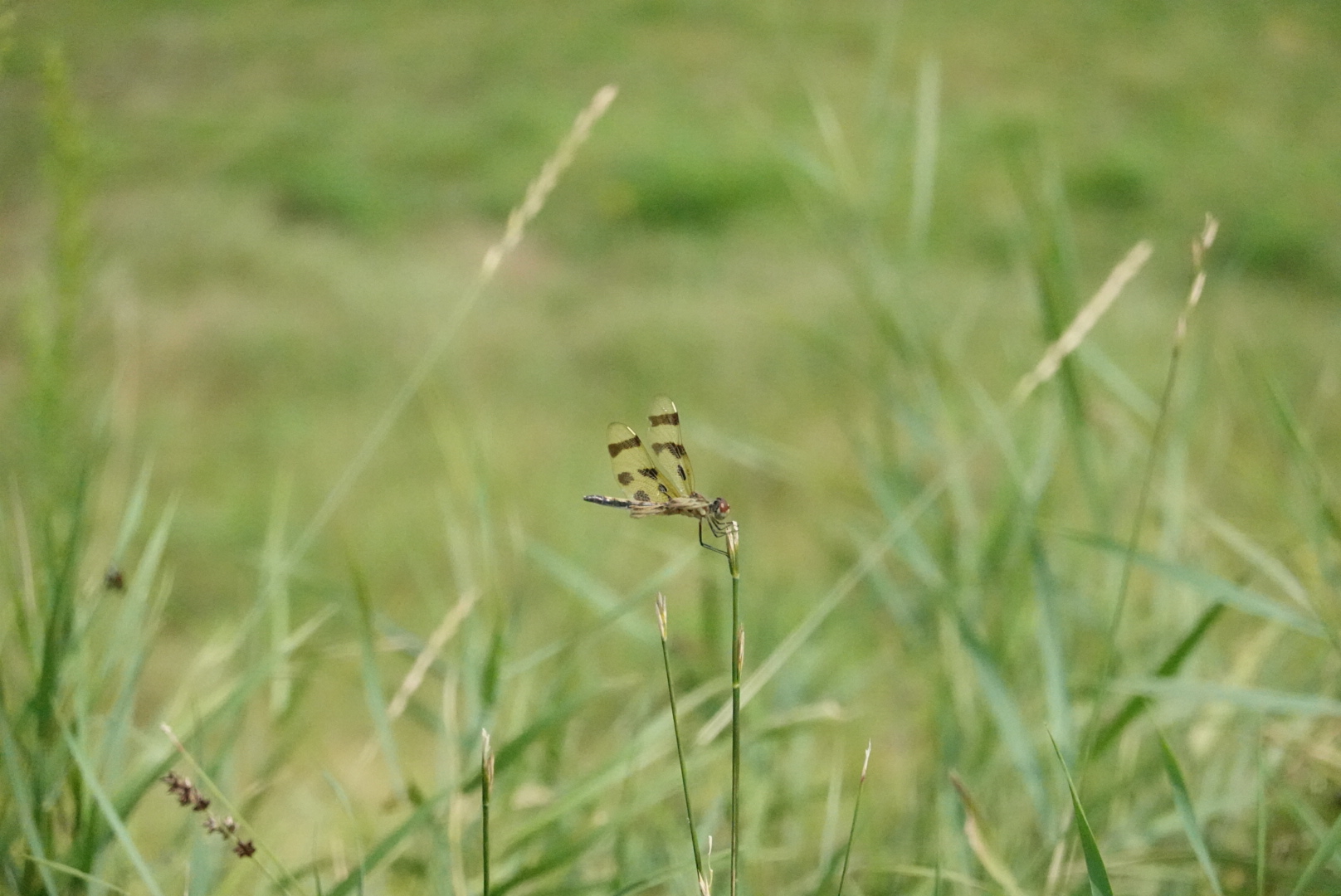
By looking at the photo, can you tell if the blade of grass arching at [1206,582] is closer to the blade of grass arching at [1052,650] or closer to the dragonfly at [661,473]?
the blade of grass arching at [1052,650]

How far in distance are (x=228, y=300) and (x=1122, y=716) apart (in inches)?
73.5

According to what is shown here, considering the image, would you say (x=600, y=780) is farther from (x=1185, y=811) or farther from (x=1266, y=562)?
(x=1266, y=562)

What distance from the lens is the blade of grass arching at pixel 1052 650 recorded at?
500 millimetres

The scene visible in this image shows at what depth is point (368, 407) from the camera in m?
1.77

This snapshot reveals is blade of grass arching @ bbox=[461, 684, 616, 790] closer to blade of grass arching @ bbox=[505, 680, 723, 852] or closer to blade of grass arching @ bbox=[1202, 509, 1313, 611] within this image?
blade of grass arching @ bbox=[505, 680, 723, 852]

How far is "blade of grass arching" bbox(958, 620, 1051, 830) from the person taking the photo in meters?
0.50

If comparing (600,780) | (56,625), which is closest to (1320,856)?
(600,780)

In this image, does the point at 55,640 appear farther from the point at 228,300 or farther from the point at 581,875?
the point at 228,300

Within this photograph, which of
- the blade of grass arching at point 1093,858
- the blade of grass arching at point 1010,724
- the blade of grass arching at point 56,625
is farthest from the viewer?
the blade of grass arching at point 1010,724

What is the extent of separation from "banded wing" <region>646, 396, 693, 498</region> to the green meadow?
0.06 m

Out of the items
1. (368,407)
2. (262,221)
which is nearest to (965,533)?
(368,407)

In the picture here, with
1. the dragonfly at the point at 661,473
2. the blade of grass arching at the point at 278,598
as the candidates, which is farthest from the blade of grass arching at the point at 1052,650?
the blade of grass arching at the point at 278,598

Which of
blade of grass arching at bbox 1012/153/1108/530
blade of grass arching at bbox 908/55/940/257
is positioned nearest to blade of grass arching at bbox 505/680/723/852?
blade of grass arching at bbox 1012/153/1108/530

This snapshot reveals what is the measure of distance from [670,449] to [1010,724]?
265mm
